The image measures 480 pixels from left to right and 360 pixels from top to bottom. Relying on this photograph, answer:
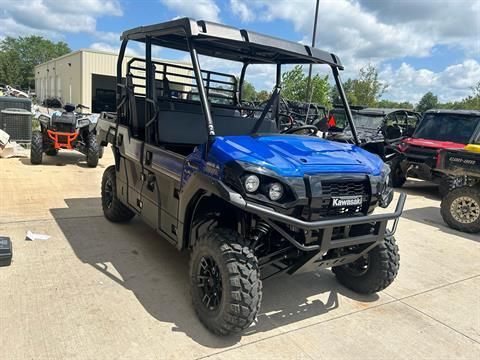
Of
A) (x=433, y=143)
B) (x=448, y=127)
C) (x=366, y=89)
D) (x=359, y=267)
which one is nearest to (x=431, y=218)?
(x=433, y=143)

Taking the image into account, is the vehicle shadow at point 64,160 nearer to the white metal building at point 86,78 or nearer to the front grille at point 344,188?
the front grille at point 344,188

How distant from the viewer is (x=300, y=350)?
2754mm

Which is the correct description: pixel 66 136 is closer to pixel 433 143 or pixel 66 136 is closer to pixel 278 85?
pixel 278 85

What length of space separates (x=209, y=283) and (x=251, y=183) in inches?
33.7

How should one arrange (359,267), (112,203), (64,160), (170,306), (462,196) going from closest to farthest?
1. (170,306)
2. (359,267)
3. (112,203)
4. (462,196)
5. (64,160)

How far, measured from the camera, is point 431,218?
6766mm

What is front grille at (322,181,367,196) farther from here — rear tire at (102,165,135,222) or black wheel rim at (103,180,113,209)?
black wheel rim at (103,180,113,209)

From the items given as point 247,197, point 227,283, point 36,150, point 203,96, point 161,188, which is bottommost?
point 36,150

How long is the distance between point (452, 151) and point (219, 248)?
4844 mm

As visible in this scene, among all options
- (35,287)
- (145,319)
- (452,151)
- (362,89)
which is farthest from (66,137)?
(362,89)

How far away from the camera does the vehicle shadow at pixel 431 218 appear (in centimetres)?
592

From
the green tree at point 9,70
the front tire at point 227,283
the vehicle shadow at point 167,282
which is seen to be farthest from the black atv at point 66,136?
the green tree at point 9,70

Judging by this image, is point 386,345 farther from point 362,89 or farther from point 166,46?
point 362,89

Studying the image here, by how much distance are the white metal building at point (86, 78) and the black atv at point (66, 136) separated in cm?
2064
